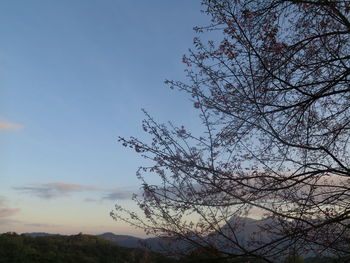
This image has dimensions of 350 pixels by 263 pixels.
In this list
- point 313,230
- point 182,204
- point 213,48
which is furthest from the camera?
point 213,48

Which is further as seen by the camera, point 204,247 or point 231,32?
point 231,32

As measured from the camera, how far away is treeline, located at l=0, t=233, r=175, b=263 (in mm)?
15155

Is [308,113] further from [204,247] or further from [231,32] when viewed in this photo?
[204,247]

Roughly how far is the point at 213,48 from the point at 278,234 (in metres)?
2.36

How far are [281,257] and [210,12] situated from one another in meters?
2.91

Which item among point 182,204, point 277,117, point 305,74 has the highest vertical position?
point 305,74

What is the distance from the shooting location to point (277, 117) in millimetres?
4574

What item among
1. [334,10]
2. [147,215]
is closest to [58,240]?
[147,215]

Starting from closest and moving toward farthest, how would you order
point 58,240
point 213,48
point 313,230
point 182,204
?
1. point 313,230
2. point 182,204
3. point 213,48
4. point 58,240

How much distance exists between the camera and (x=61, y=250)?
18984mm

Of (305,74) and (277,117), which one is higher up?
(305,74)

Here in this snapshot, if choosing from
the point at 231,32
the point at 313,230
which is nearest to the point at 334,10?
the point at 231,32

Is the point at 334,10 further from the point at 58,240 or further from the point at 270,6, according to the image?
the point at 58,240

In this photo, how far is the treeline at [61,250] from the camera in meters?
15.2
